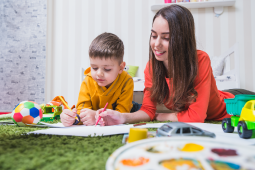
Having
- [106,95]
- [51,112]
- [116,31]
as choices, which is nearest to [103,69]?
[106,95]

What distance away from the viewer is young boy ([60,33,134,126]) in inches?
36.7

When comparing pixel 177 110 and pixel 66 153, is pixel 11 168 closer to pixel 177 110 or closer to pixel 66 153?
pixel 66 153

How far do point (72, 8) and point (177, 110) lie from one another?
2.47 metres

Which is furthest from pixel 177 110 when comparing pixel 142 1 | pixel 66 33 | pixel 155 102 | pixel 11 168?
pixel 66 33

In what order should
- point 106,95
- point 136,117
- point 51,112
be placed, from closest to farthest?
point 136,117, point 106,95, point 51,112

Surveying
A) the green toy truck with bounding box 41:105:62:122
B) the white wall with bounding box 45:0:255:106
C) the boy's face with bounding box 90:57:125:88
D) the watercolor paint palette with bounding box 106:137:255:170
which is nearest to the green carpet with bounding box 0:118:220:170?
the watercolor paint palette with bounding box 106:137:255:170

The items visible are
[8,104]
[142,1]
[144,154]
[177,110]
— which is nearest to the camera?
[144,154]

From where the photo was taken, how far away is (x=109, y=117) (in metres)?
0.80

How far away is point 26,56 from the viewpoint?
8.41 ft

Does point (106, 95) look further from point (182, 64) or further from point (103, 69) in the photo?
point (182, 64)

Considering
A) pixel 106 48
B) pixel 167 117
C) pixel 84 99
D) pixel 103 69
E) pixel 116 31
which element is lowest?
pixel 167 117

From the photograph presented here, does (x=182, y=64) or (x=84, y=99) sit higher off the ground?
(x=182, y=64)

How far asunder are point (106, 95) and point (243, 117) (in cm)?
70

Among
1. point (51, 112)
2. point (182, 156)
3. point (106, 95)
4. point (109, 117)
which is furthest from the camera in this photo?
point (51, 112)
